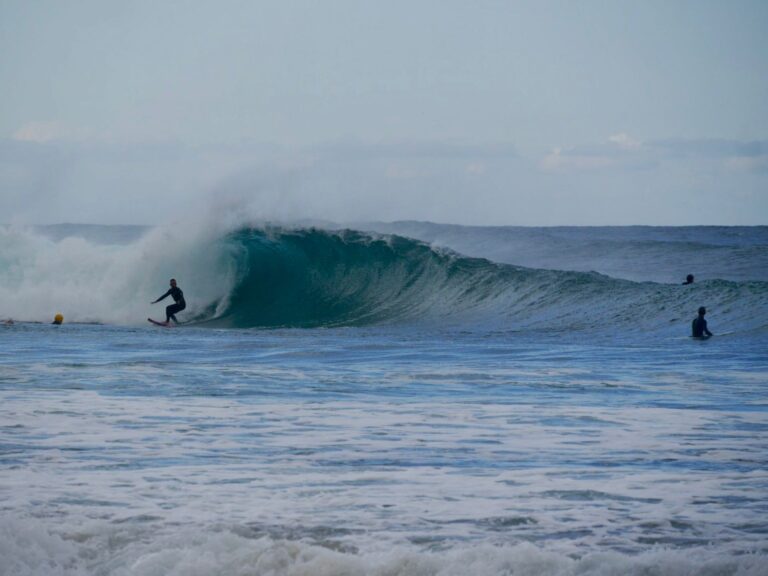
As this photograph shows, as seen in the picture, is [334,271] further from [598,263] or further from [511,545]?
[511,545]

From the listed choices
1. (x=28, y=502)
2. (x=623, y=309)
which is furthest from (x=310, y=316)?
(x=28, y=502)

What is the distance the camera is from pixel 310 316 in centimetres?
2527

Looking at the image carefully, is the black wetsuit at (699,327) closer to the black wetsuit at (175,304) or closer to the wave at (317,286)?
the wave at (317,286)

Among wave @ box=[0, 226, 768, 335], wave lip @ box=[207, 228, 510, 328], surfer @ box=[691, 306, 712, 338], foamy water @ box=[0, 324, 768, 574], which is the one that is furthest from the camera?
wave lip @ box=[207, 228, 510, 328]

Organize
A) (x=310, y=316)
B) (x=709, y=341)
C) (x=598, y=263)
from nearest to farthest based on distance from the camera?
(x=709, y=341) → (x=310, y=316) → (x=598, y=263)

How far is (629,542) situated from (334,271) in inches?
918

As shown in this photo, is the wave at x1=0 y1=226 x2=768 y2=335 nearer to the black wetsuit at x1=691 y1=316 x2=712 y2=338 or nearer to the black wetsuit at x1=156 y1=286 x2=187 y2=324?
the black wetsuit at x1=156 y1=286 x2=187 y2=324

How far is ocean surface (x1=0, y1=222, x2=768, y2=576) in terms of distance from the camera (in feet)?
18.2

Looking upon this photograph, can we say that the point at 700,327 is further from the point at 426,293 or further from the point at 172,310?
the point at 172,310

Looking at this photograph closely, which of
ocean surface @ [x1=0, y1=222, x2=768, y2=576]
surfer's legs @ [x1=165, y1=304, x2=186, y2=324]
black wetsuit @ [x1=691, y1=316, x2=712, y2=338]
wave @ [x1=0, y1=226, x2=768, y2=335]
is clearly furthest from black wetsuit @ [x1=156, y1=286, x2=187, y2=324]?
black wetsuit @ [x1=691, y1=316, x2=712, y2=338]

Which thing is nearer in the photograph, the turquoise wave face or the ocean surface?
the ocean surface

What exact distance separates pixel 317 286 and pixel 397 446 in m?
19.9

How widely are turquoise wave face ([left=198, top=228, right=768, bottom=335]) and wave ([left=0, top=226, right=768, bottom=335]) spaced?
0.04m

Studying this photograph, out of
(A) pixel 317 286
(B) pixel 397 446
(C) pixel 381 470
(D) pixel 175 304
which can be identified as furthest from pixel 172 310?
(C) pixel 381 470
